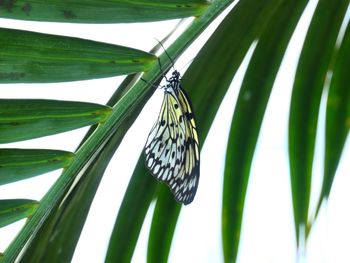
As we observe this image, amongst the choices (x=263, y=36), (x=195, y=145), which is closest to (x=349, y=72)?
(x=263, y=36)

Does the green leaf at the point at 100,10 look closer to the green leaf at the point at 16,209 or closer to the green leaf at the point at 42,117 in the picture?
the green leaf at the point at 42,117

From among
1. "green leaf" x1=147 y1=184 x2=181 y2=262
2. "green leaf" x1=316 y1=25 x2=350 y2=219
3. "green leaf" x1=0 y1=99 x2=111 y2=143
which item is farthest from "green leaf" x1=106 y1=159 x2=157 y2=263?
"green leaf" x1=316 y1=25 x2=350 y2=219

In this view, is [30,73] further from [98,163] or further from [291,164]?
[291,164]

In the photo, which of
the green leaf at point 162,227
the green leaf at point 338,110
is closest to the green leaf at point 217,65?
the green leaf at point 162,227

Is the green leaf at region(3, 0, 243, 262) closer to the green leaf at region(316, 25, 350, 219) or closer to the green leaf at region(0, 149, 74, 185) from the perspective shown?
the green leaf at region(0, 149, 74, 185)

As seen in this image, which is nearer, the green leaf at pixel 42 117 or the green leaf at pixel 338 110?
the green leaf at pixel 42 117

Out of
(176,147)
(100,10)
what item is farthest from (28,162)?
(176,147)

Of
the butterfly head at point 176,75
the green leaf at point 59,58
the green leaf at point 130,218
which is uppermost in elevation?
the butterfly head at point 176,75

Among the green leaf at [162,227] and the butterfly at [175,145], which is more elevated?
the butterfly at [175,145]
